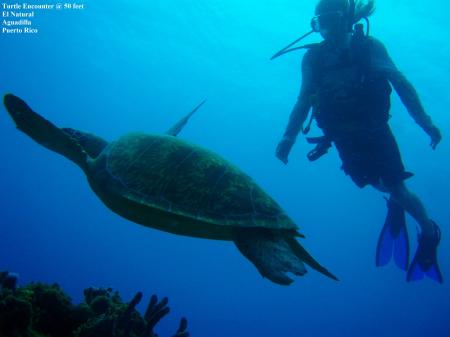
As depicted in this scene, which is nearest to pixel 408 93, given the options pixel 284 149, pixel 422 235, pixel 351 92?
pixel 351 92

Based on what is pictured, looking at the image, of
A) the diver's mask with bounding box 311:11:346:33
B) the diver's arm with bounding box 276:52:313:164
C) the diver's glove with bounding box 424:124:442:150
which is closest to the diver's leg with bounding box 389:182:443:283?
the diver's glove with bounding box 424:124:442:150

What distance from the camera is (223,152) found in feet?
251

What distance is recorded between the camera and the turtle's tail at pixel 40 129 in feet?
11.0

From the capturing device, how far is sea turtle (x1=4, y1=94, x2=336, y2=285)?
3.14m

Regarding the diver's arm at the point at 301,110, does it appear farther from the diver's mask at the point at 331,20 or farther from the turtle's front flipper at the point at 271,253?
the turtle's front flipper at the point at 271,253

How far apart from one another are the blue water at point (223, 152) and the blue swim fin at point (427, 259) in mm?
23215

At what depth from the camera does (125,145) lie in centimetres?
406

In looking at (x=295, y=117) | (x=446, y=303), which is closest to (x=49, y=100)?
(x=295, y=117)

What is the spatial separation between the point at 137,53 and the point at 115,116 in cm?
3319

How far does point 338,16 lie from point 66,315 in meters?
6.77

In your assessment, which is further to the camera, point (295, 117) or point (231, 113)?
point (231, 113)

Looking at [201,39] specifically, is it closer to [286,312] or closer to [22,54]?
[22,54]

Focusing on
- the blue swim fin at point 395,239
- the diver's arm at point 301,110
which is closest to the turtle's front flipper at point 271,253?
the diver's arm at point 301,110

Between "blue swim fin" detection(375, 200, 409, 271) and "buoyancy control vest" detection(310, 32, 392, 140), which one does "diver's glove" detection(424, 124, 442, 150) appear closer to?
"buoyancy control vest" detection(310, 32, 392, 140)
